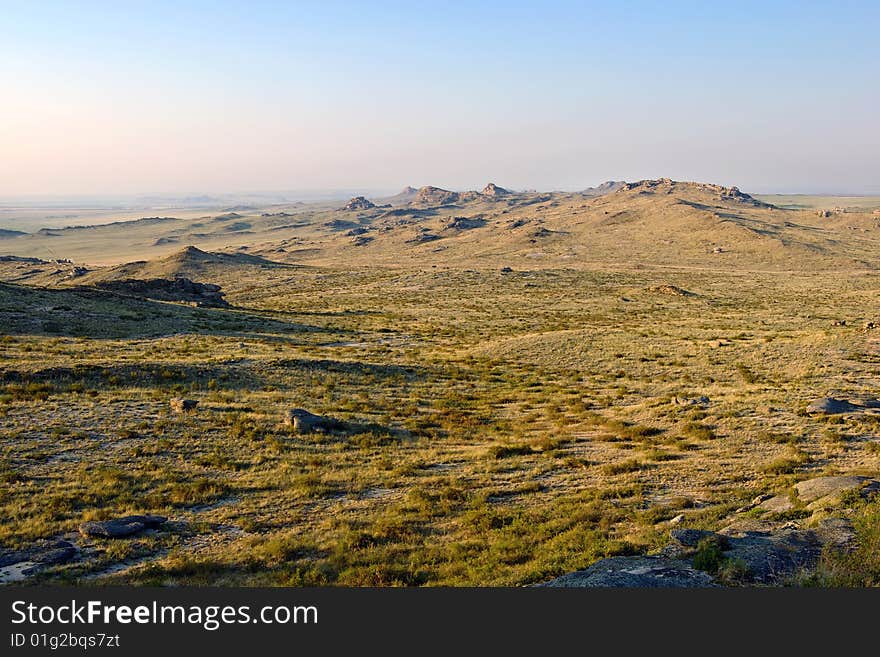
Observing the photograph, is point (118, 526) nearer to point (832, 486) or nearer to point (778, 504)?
point (778, 504)

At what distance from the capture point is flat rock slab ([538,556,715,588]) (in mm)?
10180

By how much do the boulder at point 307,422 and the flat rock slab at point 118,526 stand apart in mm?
8781

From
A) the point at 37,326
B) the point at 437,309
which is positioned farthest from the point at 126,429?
the point at 437,309

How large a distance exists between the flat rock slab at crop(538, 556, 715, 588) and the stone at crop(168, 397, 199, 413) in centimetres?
2000

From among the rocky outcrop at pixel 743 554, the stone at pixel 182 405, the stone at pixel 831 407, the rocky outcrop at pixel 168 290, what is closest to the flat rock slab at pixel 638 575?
the rocky outcrop at pixel 743 554

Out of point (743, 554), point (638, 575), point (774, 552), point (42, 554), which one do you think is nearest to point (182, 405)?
point (42, 554)

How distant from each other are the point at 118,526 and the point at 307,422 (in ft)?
32.8

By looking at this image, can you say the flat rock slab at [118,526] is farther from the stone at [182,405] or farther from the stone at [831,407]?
the stone at [831,407]

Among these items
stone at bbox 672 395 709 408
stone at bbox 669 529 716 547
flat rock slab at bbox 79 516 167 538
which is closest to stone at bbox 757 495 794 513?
stone at bbox 669 529 716 547

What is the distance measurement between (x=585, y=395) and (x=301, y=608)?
84.5ft

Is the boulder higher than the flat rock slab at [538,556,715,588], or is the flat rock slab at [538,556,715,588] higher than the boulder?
the flat rock slab at [538,556,715,588]

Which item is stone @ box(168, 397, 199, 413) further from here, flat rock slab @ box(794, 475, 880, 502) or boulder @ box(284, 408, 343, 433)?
flat rock slab @ box(794, 475, 880, 502)

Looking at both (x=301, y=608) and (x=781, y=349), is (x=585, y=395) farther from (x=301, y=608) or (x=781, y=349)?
(x=301, y=608)

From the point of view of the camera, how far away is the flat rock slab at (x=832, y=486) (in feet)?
47.2
